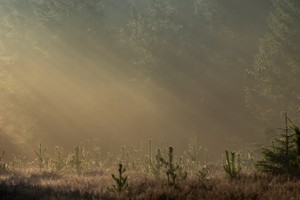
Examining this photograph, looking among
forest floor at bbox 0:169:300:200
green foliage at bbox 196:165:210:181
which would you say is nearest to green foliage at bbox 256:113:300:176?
forest floor at bbox 0:169:300:200

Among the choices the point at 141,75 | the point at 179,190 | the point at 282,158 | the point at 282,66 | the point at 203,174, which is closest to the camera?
the point at 179,190

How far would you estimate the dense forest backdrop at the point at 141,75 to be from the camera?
3912 cm

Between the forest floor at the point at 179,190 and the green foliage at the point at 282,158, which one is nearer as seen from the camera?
the forest floor at the point at 179,190

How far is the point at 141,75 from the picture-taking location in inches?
1636

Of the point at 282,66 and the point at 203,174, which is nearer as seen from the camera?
the point at 203,174

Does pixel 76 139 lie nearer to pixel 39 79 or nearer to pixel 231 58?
pixel 39 79

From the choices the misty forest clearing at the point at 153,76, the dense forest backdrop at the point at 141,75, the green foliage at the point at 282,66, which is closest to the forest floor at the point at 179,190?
the green foliage at the point at 282,66

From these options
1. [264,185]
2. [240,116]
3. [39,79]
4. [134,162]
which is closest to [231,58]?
[240,116]

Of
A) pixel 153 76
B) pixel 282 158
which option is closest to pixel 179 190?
pixel 282 158

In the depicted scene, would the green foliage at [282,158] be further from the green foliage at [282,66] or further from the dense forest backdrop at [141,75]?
the dense forest backdrop at [141,75]

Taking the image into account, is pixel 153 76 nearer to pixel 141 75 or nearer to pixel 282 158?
pixel 141 75

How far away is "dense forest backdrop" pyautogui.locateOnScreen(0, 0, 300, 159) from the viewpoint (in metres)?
39.1

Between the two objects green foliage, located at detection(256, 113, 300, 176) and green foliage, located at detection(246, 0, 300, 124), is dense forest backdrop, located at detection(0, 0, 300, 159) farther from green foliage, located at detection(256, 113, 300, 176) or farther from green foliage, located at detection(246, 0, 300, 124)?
green foliage, located at detection(256, 113, 300, 176)

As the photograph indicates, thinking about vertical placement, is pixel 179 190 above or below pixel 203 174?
below
